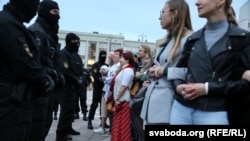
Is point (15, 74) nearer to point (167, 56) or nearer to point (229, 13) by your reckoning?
point (167, 56)

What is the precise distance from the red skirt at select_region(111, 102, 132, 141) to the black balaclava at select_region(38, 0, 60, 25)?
209 cm

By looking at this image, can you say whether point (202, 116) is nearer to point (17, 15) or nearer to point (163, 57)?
point (163, 57)

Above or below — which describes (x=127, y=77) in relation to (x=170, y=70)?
below

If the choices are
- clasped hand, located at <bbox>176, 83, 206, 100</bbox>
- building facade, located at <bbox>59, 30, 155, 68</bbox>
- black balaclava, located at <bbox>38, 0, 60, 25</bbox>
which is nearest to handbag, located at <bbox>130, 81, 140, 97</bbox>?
black balaclava, located at <bbox>38, 0, 60, 25</bbox>

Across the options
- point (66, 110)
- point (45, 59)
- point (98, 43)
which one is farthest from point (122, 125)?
point (98, 43)

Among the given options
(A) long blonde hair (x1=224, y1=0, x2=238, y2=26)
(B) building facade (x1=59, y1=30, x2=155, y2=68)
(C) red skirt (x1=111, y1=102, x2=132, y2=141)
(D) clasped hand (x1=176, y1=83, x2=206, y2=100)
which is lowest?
(C) red skirt (x1=111, y1=102, x2=132, y2=141)

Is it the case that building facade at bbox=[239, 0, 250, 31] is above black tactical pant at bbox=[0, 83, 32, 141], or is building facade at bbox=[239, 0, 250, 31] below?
above

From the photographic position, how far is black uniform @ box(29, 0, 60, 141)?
4102 millimetres

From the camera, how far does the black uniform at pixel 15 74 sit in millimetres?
3160

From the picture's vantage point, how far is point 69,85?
721cm

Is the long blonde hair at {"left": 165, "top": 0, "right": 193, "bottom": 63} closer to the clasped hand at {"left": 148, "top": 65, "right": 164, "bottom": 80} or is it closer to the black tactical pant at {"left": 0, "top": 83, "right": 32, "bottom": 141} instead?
the clasped hand at {"left": 148, "top": 65, "right": 164, "bottom": 80}

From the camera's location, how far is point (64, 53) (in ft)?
23.8

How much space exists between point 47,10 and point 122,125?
7.88 ft

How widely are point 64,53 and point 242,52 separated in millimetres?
5218
